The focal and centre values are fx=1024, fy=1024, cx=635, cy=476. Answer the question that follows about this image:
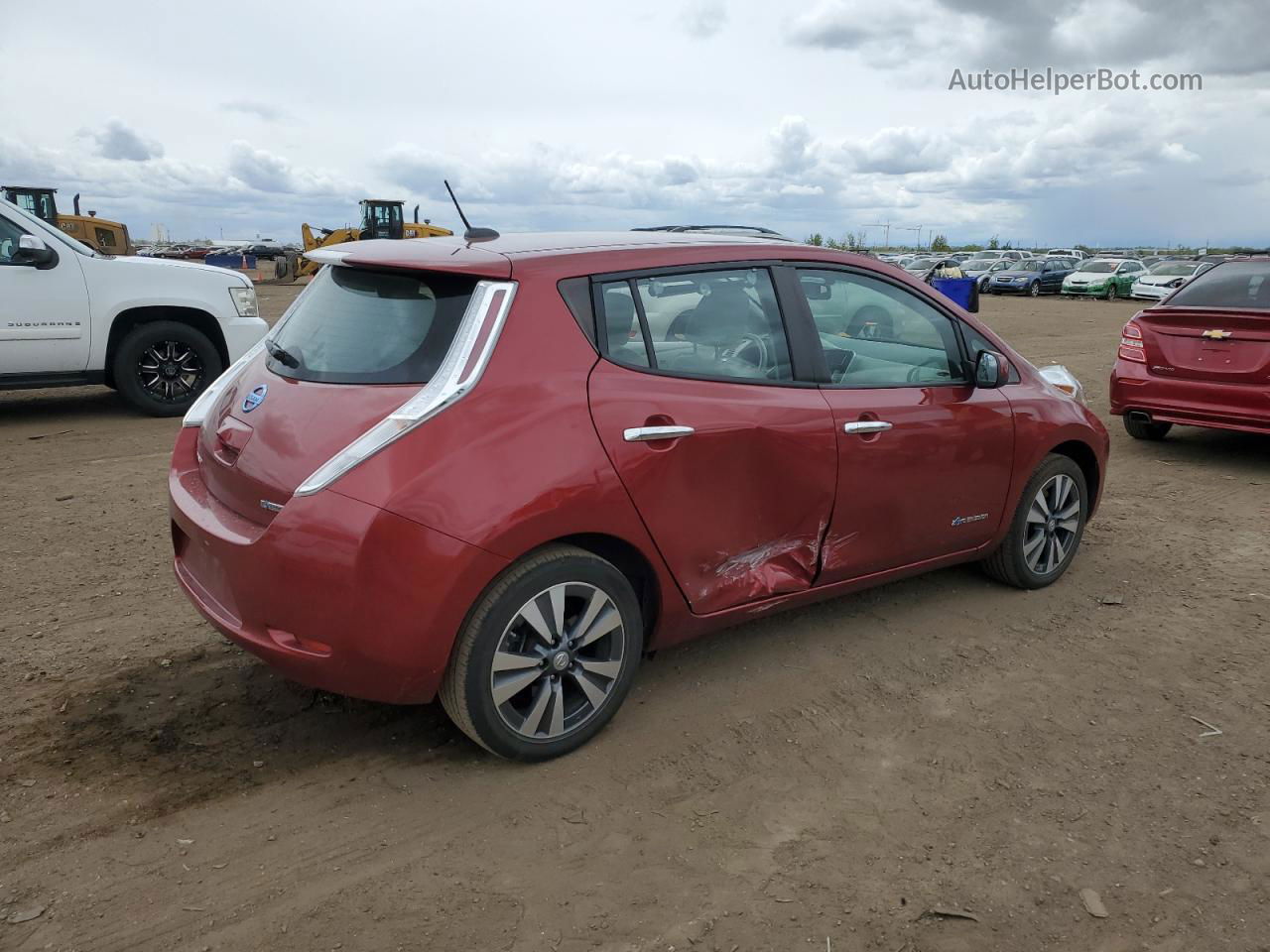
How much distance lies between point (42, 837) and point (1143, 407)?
771cm

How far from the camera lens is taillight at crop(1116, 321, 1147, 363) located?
26.2 ft

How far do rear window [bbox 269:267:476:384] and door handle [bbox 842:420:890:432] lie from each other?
1.52 m

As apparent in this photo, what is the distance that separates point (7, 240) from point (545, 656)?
24.4 ft

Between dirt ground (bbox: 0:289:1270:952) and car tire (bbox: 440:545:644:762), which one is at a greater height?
car tire (bbox: 440:545:644:762)

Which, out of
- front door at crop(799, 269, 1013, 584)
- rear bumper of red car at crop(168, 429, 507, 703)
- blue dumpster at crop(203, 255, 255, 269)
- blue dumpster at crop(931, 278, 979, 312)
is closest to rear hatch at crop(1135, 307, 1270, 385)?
front door at crop(799, 269, 1013, 584)

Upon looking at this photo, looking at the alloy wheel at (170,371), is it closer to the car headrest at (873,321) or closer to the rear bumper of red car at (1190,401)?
the car headrest at (873,321)

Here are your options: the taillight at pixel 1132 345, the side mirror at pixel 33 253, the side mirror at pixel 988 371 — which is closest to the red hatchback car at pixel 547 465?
the side mirror at pixel 988 371

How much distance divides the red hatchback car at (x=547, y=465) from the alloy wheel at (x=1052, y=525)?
29.6 inches

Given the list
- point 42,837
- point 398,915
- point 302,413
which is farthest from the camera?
point 302,413

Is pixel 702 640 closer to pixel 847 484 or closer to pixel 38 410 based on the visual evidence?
pixel 847 484

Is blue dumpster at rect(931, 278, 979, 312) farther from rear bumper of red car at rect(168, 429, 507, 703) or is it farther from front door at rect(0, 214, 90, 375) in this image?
rear bumper of red car at rect(168, 429, 507, 703)

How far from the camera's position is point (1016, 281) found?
3619 centimetres

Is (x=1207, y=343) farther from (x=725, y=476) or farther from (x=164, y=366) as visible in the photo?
(x=164, y=366)

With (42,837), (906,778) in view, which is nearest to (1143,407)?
(906,778)
